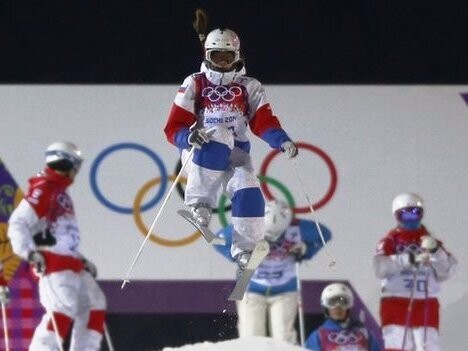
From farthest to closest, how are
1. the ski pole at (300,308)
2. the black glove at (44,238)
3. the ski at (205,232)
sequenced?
the ski pole at (300,308) < the black glove at (44,238) < the ski at (205,232)

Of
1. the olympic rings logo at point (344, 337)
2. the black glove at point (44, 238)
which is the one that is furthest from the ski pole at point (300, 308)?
the black glove at point (44, 238)

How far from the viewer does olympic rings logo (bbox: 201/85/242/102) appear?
8.23 meters

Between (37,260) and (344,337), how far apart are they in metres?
1.71

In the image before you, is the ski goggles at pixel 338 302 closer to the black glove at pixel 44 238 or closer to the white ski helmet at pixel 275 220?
the white ski helmet at pixel 275 220

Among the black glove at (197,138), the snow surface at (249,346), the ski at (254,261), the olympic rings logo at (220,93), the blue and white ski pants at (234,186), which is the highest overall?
the olympic rings logo at (220,93)

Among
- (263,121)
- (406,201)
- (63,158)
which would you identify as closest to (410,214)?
(406,201)

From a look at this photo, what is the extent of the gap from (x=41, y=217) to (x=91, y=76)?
191 cm

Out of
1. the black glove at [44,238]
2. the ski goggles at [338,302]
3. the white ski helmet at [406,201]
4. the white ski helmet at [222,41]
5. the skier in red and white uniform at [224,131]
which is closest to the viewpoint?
the white ski helmet at [222,41]

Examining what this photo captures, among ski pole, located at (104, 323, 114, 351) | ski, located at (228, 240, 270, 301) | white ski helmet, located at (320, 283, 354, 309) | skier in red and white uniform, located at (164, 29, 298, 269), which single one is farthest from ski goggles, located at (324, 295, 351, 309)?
skier in red and white uniform, located at (164, 29, 298, 269)

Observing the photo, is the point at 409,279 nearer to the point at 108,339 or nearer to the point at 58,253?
the point at 108,339

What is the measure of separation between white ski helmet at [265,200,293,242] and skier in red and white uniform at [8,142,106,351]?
1.02 metres

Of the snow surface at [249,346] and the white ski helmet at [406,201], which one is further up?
the white ski helmet at [406,201]

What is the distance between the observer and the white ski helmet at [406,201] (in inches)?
439

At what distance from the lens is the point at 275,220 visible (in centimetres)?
1125
